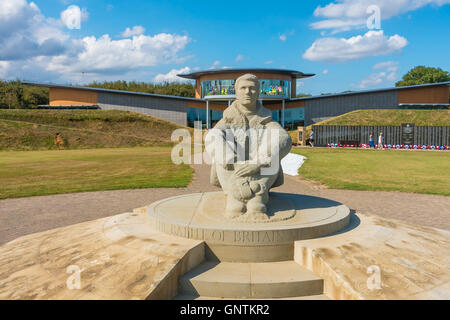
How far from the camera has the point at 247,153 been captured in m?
6.26

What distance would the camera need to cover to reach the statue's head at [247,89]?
6.11 m

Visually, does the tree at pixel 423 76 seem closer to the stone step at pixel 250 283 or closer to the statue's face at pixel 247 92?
the statue's face at pixel 247 92

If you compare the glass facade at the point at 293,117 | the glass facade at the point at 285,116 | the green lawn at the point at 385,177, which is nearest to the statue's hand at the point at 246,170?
the green lawn at the point at 385,177

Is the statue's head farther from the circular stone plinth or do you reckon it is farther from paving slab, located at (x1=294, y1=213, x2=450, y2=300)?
paving slab, located at (x1=294, y1=213, x2=450, y2=300)

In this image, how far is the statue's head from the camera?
6.11 m

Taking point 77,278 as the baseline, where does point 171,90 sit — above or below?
above

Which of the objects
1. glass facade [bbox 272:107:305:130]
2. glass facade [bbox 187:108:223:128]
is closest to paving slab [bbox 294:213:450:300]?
glass facade [bbox 272:107:305:130]

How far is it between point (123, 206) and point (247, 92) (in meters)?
5.28

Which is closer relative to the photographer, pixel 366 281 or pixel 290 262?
pixel 366 281

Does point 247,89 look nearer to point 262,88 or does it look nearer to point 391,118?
point 391,118

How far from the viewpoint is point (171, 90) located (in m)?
73.6
